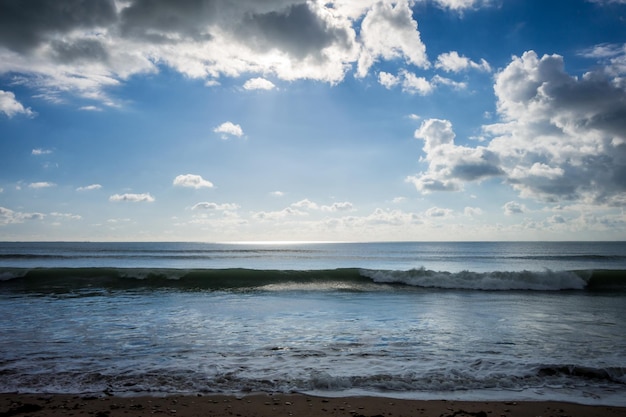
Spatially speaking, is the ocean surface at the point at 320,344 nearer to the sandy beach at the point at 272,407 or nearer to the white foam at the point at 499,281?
the sandy beach at the point at 272,407

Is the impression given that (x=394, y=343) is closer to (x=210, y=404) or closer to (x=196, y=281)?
(x=210, y=404)

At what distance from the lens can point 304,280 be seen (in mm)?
22625

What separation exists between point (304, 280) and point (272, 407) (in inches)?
694

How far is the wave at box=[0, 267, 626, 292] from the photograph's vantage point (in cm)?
2055

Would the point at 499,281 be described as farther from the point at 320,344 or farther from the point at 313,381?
the point at 313,381

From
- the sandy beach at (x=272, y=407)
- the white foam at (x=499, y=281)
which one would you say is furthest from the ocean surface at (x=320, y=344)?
the white foam at (x=499, y=281)

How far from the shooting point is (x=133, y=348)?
313 inches

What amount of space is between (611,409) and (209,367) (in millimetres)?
5753

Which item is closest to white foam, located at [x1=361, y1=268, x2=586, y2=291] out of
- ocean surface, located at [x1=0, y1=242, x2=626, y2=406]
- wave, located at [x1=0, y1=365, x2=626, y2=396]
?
ocean surface, located at [x1=0, y1=242, x2=626, y2=406]

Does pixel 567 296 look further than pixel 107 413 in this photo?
Yes

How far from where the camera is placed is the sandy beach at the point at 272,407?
4871 mm

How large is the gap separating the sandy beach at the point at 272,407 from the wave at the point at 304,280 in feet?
48.8

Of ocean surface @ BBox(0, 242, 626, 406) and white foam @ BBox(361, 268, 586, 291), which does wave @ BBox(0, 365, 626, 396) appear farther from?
white foam @ BBox(361, 268, 586, 291)

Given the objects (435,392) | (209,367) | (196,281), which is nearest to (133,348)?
(209,367)
